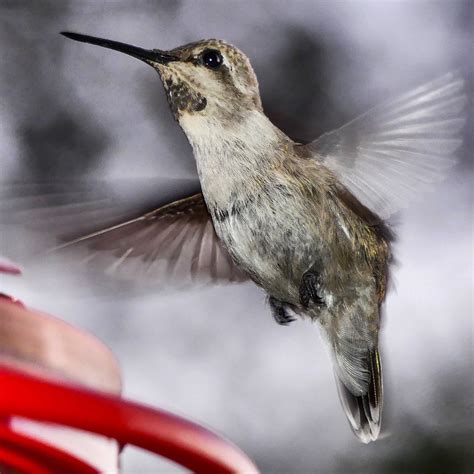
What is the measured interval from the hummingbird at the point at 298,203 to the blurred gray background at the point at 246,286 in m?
1.44

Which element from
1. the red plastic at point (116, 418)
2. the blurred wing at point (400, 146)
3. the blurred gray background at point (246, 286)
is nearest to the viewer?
the red plastic at point (116, 418)

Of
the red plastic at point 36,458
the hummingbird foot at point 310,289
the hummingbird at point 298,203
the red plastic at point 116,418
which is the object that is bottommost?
the red plastic at point 116,418

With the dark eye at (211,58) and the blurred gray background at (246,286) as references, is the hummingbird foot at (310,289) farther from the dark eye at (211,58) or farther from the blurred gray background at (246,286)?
the blurred gray background at (246,286)

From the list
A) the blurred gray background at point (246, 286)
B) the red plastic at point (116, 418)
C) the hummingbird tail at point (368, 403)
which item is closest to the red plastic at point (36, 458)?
the red plastic at point (116, 418)

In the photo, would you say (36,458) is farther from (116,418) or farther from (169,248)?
(169,248)

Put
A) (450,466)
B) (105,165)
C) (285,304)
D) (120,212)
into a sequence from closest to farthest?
(120,212)
(285,304)
(450,466)
(105,165)

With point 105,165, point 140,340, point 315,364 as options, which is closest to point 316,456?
point 315,364

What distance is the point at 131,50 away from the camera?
1291 millimetres

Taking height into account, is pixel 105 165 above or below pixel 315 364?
above

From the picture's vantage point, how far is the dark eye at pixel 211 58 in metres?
1.43

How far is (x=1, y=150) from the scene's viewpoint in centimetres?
305

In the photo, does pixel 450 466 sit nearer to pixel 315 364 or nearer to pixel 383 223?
pixel 315 364

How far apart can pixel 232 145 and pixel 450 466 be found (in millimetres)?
1897

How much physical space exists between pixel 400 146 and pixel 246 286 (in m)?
1.66
